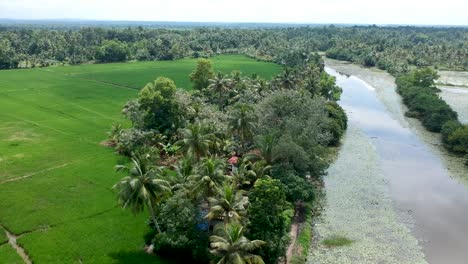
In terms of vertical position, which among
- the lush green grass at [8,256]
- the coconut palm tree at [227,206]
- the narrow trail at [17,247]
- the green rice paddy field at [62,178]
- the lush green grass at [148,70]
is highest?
the coconut palm tree at [227,206]

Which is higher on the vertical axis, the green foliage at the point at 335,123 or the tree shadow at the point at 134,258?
the green foliage at the point at 335,123

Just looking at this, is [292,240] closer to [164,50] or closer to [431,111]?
[431,111]

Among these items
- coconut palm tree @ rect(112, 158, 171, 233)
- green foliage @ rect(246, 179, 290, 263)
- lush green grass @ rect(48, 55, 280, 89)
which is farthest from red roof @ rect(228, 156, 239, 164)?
lush green grass @ rect(48, 55, 280, 89)

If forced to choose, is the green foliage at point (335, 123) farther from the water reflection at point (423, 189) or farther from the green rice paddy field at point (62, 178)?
the green rice paddy field at point (62, 178)

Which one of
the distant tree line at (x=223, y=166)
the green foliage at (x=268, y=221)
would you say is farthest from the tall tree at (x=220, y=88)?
the green foliage at (x=268, y=221)

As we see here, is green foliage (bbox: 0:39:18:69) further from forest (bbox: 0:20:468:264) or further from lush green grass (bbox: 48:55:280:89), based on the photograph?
forest (bbox: 0:20:468:264)

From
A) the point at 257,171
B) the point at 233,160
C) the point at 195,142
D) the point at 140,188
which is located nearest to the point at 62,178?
the point at 195,142
